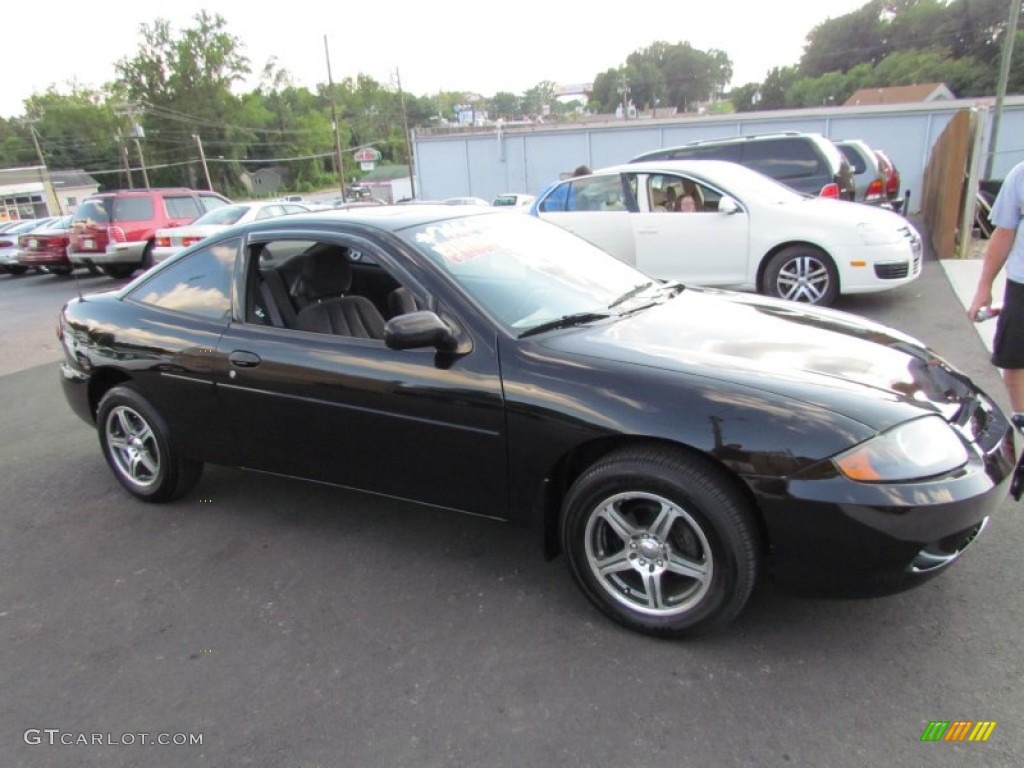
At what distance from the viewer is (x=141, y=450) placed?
3.85 m

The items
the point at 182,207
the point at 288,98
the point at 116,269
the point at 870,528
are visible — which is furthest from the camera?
the point at 288,98

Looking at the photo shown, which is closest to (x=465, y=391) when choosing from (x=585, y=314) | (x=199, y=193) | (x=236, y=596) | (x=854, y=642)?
(x=585, y=314)

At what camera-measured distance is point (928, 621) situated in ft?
8.23

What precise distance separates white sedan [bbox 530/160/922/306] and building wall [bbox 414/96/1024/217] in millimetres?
15459

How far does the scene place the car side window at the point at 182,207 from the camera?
14656 mm

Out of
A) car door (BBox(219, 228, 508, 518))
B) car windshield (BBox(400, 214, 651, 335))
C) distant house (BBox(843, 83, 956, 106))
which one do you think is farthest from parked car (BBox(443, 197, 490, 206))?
distant house (BBox(843, 83, 956, 106))

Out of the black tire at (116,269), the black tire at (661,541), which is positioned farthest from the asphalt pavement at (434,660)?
the black tire at (116,269)

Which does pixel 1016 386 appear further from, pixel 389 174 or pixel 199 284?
pixel 389 174

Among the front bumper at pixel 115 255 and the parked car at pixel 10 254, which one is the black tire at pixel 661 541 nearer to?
the front bumper at pixel 115 255

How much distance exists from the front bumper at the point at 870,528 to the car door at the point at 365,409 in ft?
3.46

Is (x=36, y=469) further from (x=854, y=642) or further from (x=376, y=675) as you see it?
(x=854, y=642)

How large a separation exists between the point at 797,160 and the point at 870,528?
9.29 m

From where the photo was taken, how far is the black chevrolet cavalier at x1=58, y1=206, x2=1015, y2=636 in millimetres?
2217

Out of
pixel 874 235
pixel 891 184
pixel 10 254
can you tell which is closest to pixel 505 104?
pixel 10 254
